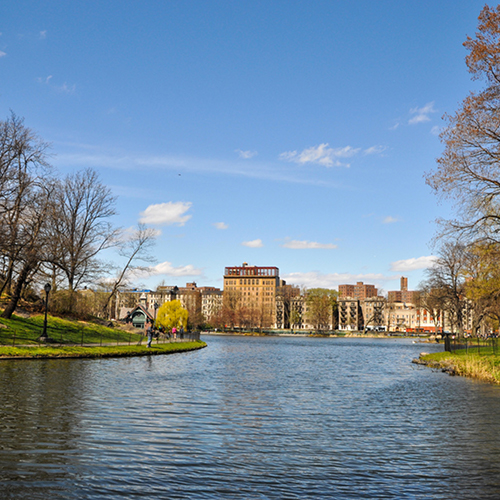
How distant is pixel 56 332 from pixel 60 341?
5679 millimetres

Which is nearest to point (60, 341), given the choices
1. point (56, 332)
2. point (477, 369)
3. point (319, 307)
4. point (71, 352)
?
point (71, 352)

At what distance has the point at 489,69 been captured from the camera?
2559 centimetres

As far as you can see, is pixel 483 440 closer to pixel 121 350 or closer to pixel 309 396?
pixel 309 396

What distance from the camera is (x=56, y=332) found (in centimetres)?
4478

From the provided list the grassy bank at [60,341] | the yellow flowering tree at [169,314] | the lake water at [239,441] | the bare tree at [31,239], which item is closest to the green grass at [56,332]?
the grassy bank at [60,341]

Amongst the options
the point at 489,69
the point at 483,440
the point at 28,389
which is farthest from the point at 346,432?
the point at 489,69

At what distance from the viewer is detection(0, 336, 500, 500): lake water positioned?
9.27m

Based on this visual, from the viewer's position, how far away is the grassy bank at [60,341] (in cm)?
3304

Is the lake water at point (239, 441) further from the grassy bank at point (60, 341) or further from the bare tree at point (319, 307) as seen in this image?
the bare tree at point (319, 307)

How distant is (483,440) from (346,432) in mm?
3650

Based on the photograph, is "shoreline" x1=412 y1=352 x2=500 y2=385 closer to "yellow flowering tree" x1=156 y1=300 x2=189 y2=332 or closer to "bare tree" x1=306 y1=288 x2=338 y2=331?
"yellow flowering tree" x1=156 y1=300 x2=189 y2=332

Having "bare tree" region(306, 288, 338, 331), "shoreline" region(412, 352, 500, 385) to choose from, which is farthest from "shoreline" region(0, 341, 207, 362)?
"bare tree" region(306, 288, 338, 331)

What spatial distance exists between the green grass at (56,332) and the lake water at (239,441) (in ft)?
46.4

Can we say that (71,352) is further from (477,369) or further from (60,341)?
(477,369)
